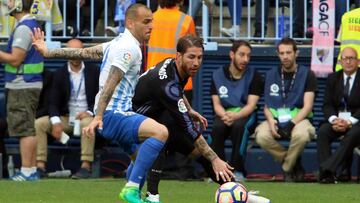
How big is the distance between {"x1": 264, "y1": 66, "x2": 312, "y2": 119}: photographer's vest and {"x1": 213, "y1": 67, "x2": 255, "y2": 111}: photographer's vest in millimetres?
297

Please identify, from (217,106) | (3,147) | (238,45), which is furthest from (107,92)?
(3,147)

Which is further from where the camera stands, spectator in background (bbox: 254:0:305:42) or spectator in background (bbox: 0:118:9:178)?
spectator in background (bbox: 254:0:305:42)

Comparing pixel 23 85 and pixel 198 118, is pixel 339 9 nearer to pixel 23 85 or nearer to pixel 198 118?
pixel 23 85

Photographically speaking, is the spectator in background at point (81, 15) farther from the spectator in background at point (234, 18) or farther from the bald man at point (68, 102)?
the spectator in background at point (234, 18)

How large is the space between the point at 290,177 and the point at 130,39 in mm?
5389

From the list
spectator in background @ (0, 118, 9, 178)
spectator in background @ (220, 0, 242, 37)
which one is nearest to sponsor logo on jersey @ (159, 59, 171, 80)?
spectator in background @ (0, 118, 9, 178)

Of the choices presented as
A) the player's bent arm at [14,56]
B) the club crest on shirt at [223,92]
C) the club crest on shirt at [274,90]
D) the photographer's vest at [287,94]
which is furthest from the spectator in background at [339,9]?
the player's bent arm at [14,56]

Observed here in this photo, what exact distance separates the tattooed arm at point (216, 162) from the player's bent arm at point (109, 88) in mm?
963

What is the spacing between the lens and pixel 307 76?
632 inches

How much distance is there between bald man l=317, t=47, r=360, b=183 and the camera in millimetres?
15242

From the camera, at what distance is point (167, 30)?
15250mm

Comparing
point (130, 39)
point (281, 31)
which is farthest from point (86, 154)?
point (130, 39)

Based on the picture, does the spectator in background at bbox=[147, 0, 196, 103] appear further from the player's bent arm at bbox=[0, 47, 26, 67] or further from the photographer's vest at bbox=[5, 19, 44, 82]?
the player's bent arm at bbox=[0, 47, 26, 67]

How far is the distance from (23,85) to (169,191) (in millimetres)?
3084
